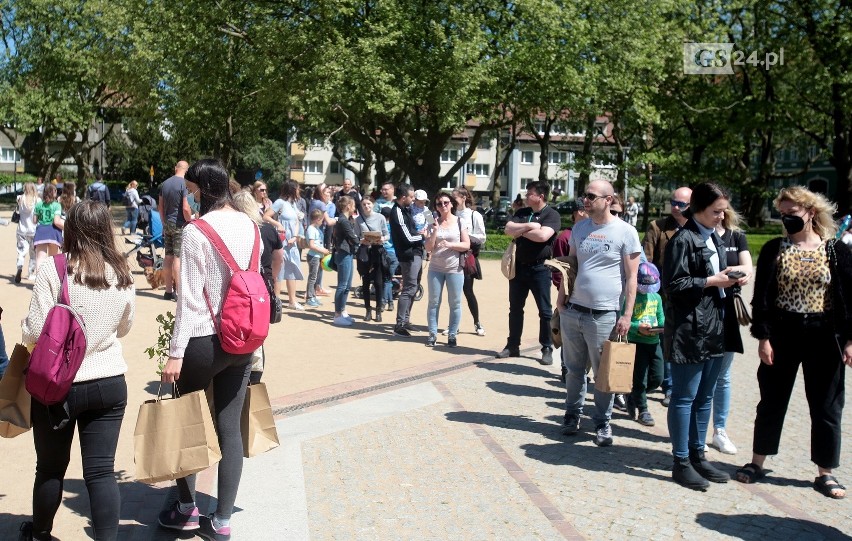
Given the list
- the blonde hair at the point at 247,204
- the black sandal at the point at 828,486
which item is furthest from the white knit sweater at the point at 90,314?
the black sandal at the point at 828,486

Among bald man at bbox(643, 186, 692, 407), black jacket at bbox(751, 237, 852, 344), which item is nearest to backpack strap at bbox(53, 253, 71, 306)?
black jacket at bbox(751, 237, 852, 344)

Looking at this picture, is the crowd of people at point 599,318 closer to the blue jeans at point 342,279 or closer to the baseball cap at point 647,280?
the baseball cap at point 647,280

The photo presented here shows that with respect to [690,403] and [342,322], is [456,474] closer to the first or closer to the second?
[690,403]

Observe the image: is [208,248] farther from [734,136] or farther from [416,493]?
[734,136]

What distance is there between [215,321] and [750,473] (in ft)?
12.2

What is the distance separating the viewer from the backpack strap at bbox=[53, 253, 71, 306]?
163 inches

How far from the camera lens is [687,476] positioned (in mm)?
5965

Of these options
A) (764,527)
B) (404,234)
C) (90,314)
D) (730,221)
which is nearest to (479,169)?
(404,234)

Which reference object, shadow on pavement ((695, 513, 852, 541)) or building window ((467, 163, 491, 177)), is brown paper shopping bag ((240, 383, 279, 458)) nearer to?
shadow on pavement ((695, 513, 852, 541))

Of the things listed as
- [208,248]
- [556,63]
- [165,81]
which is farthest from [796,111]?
[208,248]

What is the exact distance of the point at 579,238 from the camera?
22.9 ft

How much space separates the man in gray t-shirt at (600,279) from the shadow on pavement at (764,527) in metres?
1.57

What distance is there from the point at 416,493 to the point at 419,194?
748 cm

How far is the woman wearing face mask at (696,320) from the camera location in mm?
5918
